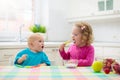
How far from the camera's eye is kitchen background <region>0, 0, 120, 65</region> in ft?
9.36

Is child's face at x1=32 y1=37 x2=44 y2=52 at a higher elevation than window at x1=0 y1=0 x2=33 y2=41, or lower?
lower

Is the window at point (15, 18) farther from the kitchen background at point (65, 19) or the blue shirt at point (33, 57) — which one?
the blue shirt at point (33, 57)

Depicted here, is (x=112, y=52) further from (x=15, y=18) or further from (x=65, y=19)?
(x=15, y=18)

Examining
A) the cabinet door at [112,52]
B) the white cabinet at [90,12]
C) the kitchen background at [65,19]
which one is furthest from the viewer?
the kitchen background at [65,19]

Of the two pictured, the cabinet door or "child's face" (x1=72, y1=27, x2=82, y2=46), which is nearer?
"child's face" (x1=72, y1=27, x2=82, y2=46)

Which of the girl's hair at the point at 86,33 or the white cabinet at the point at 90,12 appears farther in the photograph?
the white cabinet at the point at 90,12

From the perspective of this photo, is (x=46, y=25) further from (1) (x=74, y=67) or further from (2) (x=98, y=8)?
(1) (x=74, y=67)

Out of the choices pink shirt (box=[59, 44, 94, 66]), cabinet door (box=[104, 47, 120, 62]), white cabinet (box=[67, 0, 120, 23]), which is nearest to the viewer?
pink shirt (box=[59, 44, 94, 66])

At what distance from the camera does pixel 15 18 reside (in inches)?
141

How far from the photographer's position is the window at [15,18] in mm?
3462

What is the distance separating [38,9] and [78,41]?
6.15 ft

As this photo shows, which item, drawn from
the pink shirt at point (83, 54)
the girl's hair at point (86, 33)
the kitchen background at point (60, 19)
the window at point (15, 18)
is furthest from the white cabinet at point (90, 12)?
the pink shirt at point (83, 54)

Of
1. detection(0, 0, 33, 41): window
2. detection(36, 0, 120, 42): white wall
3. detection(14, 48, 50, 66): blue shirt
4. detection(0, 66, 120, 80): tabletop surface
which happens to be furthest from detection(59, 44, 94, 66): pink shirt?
detection(0, 0, 33, 41): window

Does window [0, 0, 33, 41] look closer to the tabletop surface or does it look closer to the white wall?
the white wall
